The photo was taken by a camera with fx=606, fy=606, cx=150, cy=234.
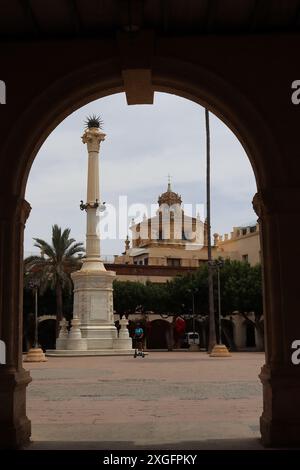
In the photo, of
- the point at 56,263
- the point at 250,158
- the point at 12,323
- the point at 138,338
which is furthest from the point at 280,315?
the point at 56,263

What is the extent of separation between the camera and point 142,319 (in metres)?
50.8

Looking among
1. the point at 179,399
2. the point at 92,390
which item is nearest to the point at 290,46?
the point at 179,399

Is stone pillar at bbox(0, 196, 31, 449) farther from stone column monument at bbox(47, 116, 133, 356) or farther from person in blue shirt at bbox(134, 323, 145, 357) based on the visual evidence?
stone column monument at bbox(47, 116, 133, 356)

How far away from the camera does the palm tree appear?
4262 cm

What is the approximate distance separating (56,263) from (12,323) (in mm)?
36734

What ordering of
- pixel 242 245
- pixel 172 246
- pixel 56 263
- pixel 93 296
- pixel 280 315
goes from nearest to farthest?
pixel 280 315
pixel 93 296
pixel 56 263
pixel 242 245
pixel 172 246

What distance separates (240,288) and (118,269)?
15365 mm

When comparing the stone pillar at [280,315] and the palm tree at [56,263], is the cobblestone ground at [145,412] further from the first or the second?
the palm tree at [56,263]

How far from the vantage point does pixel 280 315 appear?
21.5ft

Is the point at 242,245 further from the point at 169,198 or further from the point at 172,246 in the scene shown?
Result: the point at 169,198

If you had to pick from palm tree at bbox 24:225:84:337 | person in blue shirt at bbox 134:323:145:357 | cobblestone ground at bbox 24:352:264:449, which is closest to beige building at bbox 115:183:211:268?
palm tree at bbox 24:225:84:337

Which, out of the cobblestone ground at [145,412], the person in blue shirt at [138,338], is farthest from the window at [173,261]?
the cobblestone ground at [145,412]

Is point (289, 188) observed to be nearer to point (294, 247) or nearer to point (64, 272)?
point (294, 247)

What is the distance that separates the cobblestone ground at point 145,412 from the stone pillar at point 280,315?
388 millimetres
